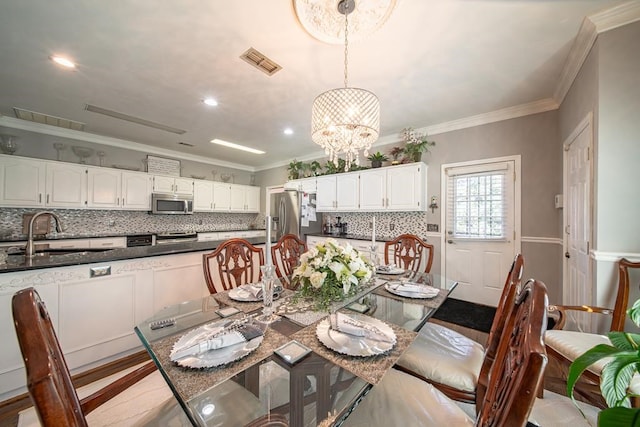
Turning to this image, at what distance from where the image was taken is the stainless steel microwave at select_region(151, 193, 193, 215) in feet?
14.8

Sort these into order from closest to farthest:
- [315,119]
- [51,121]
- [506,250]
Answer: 1. [315,119]
2. [506,250]
3. [51,121]

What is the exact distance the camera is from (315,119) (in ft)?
6.05

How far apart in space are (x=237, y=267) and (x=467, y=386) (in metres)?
1.69

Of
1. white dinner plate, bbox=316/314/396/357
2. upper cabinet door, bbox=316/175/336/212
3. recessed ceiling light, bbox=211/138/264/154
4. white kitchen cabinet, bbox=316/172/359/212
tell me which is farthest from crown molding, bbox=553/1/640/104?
recessed ceiling light, bbox=211/138/264/154

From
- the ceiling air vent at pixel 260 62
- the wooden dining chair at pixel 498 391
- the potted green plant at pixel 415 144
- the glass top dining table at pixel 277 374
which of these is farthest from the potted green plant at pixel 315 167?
the wooden dining chair at pixel 498 391

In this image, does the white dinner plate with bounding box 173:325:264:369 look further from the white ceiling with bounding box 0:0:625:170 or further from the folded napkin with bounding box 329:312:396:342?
the white ceiling with bounding box 0:0:625:170

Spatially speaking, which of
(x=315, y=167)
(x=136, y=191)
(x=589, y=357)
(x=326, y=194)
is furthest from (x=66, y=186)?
(x=589, y=357)

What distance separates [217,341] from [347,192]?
364 cm

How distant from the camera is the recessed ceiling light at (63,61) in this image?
6.85 ft

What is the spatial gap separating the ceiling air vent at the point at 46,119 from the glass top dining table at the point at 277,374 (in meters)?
4.22

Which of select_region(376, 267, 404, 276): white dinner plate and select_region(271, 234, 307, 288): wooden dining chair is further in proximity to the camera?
select_region(271, 234, 307, 288): wooden dining chair

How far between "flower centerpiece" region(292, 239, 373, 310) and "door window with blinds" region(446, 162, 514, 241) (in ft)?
8.81

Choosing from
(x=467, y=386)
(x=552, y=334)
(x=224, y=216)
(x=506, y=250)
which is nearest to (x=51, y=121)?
(x=224, y=216)

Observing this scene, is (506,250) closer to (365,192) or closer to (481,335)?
(481,335)
